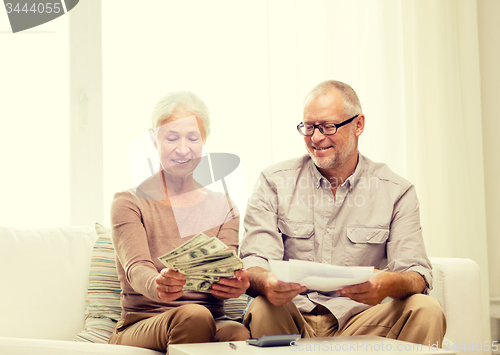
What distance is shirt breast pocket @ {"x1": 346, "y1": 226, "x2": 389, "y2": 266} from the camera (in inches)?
68.0

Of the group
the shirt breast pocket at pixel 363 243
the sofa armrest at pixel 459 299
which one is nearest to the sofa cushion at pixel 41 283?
the shirt breast pocket at pixel 363 243

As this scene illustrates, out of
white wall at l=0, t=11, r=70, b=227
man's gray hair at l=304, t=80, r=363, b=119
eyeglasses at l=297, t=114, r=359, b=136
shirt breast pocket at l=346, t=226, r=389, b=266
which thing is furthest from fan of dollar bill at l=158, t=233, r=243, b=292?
white wall at l=0, t=11, r=70, b=227

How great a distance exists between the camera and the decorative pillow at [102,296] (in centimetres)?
169

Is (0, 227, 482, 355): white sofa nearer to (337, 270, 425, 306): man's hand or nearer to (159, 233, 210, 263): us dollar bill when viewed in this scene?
(337, 270, 425, 306): man's hand

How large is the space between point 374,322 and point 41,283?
3.72 feet

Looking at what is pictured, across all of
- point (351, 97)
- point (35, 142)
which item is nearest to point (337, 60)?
point (351, 97)

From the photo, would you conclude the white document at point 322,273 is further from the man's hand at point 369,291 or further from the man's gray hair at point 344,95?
the man's gray hair at point 344,95

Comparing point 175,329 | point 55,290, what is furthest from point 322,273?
point 55,290

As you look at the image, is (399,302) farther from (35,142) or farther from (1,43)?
(1,43)

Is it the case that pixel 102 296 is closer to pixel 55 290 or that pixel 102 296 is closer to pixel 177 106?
pixel 55 290

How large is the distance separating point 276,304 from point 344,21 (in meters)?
1.87

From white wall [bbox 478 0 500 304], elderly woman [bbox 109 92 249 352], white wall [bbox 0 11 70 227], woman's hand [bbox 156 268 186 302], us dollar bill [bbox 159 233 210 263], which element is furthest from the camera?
white wall [bbox 478 0 500 304]

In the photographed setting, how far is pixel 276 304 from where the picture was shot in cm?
142

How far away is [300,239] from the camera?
1.75 m
